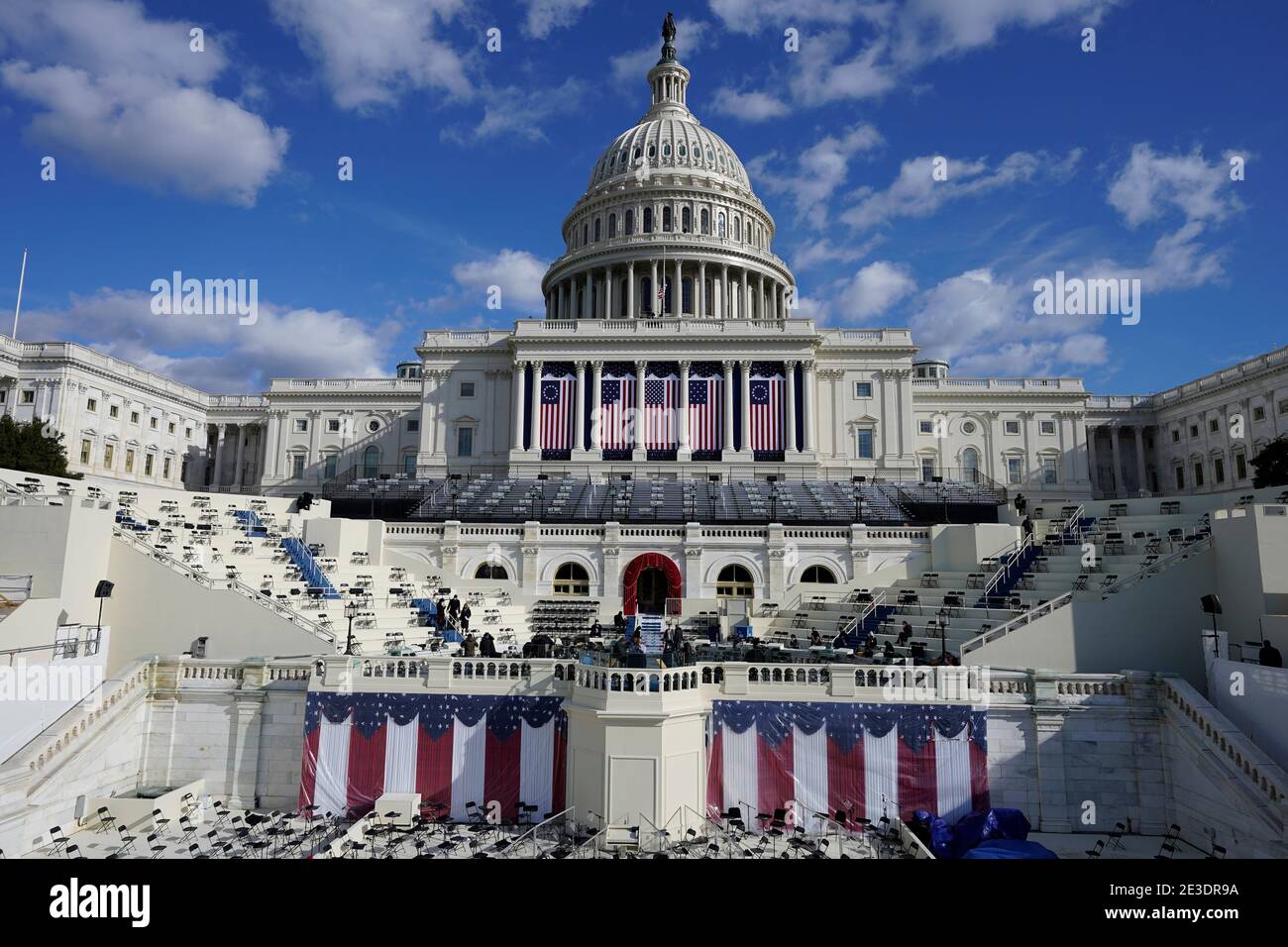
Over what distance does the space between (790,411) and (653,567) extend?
103 feet

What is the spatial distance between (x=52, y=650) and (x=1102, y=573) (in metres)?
35.9

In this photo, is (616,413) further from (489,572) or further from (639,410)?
(489,572)

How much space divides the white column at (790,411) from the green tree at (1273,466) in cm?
3398

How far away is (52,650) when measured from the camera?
72.4ft

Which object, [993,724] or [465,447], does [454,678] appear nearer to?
[993,724]

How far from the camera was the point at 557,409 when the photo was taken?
72.2 meters

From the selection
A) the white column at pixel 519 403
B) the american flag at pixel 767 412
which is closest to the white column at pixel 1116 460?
the american flag at pixel 767 412

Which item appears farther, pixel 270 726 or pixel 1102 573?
pixel 1102 573

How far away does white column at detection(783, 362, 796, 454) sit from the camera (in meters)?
70.3

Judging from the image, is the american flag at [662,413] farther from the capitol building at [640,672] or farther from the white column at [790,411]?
A: the capitol building at [640,672]

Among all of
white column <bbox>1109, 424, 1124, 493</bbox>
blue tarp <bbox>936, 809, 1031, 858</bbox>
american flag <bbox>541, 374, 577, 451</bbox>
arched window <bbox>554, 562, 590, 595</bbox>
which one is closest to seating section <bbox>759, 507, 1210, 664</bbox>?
blue tarp <bbox>936, 809, 1031, 858</bbox>

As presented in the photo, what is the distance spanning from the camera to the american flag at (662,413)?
233 ft
